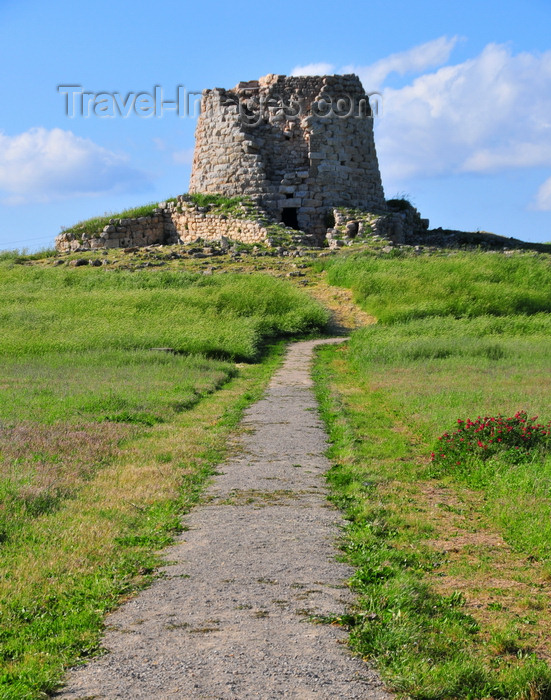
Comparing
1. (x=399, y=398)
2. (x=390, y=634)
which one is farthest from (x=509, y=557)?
(x=399, y=398)

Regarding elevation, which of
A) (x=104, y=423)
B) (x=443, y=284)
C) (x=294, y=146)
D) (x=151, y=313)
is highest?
(x=294, y=146)

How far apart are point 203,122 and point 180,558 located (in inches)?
1397

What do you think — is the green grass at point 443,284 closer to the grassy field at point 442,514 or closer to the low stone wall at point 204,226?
the grassy field at point 442,514

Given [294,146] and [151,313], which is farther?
[294,146]

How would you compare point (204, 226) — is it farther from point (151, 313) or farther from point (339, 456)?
point (339, 456)

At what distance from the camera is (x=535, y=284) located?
29391mm

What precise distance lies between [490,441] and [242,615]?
566 centimetres

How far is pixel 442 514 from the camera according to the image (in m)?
8.20

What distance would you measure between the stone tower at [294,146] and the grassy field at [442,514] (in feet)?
56.6

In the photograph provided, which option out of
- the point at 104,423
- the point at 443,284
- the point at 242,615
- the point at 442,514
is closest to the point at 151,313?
the point at 443,284

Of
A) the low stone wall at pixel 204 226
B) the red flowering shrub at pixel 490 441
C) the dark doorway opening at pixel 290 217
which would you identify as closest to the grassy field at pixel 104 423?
the red flowering shrub at pixel 490 441

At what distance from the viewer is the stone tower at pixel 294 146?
37219 millimetres

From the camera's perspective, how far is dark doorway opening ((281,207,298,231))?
125ft

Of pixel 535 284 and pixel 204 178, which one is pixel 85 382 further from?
pixel 204 178
